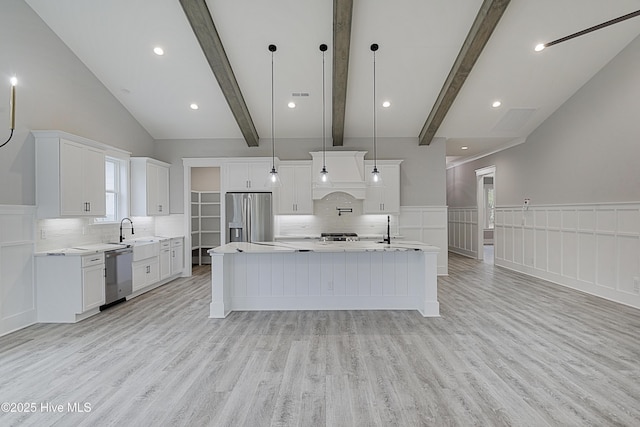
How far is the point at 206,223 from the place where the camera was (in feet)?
28.8

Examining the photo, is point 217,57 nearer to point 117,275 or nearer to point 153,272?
point 117,275

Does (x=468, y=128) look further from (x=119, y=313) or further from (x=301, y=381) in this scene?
(x=119, y=313)

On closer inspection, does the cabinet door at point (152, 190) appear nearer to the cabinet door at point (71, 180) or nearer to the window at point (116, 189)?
the window at point (116, 189)

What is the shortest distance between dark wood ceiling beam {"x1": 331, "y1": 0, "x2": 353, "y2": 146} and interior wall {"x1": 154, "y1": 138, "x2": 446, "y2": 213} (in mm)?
911

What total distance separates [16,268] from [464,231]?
1011 centimetres

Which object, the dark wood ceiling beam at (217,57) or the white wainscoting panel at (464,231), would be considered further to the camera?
the white wainscoting panel at (464,231)

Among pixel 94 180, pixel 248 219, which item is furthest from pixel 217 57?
pixel 248 219

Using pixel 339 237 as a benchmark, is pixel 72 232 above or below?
above

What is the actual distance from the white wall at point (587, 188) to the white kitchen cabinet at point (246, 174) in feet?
18.0

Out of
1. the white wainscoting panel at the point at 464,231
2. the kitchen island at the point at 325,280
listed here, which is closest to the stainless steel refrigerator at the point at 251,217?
the kitchen island at the point at 325,280

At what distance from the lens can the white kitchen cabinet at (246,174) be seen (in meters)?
6.75

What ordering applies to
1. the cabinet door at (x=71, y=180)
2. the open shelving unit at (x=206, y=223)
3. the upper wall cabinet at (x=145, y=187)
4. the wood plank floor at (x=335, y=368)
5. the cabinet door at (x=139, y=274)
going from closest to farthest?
the wood plank floor at (x=335, y=368) → the cabinet door at (x=71, y=180) → the cabinet door at (x=139, y=274) → the upper wall cabinet at (x=145, y=187) → the open shelving unit at (x=206, y=223)

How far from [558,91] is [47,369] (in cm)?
789

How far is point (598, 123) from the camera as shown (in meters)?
5.25
